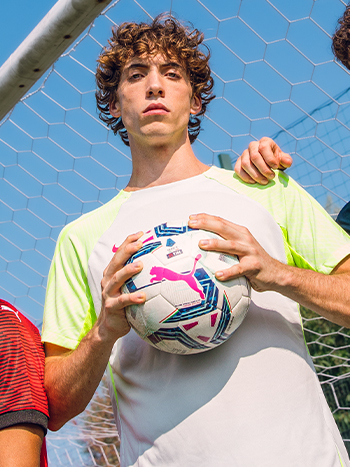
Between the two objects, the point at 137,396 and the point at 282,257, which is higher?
the point at 282,257

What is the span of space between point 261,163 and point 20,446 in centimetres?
115

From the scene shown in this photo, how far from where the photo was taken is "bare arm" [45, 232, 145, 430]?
153 cm

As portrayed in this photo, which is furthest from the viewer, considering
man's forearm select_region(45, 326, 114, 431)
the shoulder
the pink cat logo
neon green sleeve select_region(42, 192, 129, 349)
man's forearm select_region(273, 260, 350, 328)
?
the shoulder

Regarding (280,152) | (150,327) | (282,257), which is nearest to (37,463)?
(150,327)

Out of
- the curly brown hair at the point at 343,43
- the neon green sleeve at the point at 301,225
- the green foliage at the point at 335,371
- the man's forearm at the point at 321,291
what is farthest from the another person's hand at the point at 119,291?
the green foliage at the point at 335,371

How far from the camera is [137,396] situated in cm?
171

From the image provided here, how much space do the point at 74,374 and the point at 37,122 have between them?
272 centimetres

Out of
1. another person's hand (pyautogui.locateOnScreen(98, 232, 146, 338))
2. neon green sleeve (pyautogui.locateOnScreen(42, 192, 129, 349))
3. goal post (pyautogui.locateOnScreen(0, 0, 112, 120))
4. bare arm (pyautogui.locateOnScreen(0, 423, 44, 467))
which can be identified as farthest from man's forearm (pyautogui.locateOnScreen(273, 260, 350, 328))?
goal post (pyautogui.locateOnScreen(0, 0, 112, 120))

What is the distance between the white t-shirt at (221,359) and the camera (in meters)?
1.53

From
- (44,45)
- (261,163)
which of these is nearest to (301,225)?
(261,163)

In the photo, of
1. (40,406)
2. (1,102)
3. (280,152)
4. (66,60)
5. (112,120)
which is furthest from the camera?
(66,60)

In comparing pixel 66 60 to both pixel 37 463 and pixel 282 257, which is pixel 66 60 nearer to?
pixel 282 257

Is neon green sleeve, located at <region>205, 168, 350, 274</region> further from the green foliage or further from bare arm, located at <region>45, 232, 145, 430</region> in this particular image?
the green foliage

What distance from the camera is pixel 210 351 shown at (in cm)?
165
